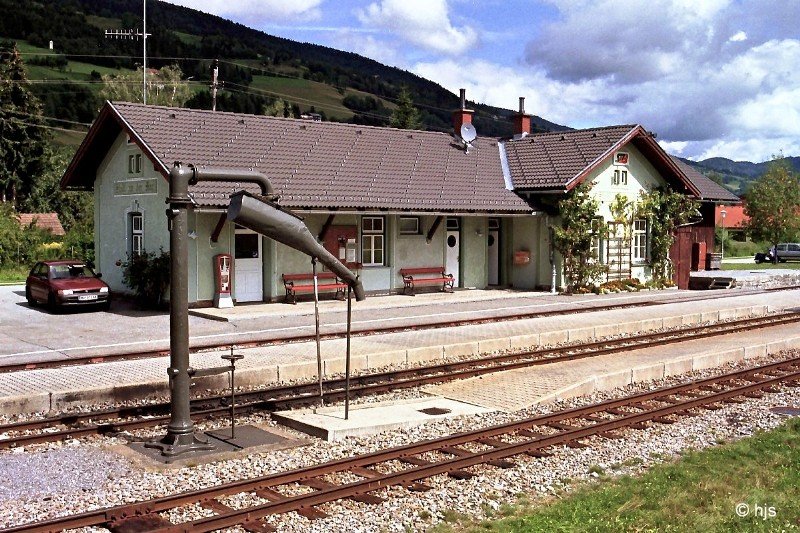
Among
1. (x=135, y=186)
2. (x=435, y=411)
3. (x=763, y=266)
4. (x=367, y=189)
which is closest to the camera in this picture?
(x=435, y=411)

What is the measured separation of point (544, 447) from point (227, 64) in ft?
407

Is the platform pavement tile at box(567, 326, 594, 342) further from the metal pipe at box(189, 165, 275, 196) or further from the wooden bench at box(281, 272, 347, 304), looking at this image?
the metal pipe at box(189, 165, 275, 196)

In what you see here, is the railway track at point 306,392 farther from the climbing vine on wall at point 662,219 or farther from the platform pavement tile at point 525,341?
the climbing vine on wall at point 662,219

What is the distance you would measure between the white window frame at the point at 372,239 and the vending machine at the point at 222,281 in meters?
4.62

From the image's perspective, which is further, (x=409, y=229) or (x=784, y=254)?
(x=784, y=254)

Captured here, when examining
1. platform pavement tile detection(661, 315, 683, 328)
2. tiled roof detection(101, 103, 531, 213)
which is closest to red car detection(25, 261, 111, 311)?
tiled roof detection(101, 103, 531, 213)

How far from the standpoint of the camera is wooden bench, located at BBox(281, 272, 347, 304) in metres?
22.9

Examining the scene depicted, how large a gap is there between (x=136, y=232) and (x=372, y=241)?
6835mm

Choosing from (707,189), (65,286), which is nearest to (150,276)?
(65,286)

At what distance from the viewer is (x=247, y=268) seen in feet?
74.6

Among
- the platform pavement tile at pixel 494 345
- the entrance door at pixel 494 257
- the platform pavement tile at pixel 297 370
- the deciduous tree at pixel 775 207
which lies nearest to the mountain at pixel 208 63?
the deciduous tree at pixel 775 207

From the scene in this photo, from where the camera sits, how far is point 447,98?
152 m

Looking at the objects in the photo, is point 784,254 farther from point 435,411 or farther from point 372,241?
point 435,411

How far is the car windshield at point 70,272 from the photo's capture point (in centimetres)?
2227
